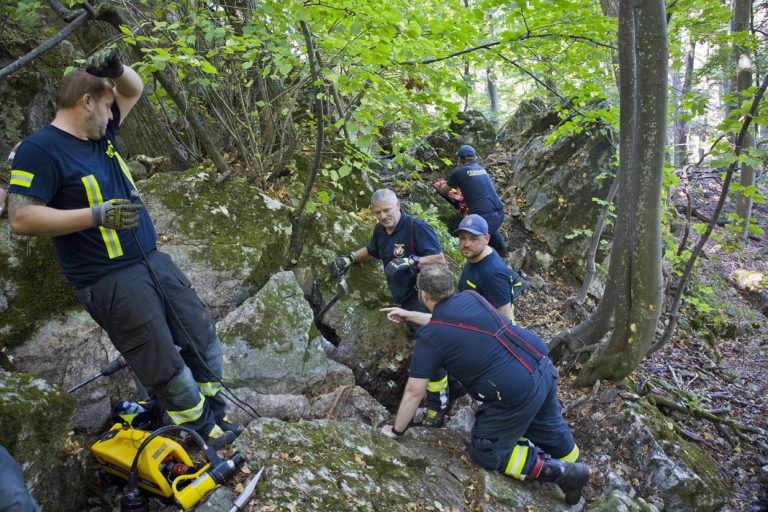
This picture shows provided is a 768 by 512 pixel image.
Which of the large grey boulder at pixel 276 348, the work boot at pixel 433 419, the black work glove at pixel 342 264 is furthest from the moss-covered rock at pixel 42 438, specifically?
the black work glove at pixel 342 264

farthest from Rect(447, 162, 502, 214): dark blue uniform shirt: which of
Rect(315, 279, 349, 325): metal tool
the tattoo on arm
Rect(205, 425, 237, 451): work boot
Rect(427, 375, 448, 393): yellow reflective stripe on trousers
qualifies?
the tattoo on arm

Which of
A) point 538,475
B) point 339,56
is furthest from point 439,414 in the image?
point 339,56

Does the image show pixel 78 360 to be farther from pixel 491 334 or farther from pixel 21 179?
pixel 491 334

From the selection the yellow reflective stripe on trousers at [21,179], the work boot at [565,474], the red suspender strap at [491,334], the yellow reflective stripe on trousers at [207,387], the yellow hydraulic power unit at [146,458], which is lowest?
the work boot at [565,474]

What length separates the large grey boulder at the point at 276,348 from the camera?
4.56 m

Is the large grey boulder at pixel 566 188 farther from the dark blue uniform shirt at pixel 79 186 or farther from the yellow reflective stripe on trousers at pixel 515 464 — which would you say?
the dark blue uniform shirt at pixel 79 186

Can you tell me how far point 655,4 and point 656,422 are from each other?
14.5 ft

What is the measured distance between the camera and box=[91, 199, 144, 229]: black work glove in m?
2.70

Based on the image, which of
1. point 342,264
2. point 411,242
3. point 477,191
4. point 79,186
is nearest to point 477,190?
point 477,191

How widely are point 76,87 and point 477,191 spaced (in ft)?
19.2

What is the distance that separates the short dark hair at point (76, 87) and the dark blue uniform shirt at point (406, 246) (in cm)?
322

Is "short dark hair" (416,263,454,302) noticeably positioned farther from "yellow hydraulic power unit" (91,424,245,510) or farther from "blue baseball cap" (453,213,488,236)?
"yellow hydraulic power unit" (91,424,245,510)

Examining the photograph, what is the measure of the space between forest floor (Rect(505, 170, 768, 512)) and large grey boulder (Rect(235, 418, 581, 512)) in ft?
4.52

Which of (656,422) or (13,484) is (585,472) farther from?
(13,484)
